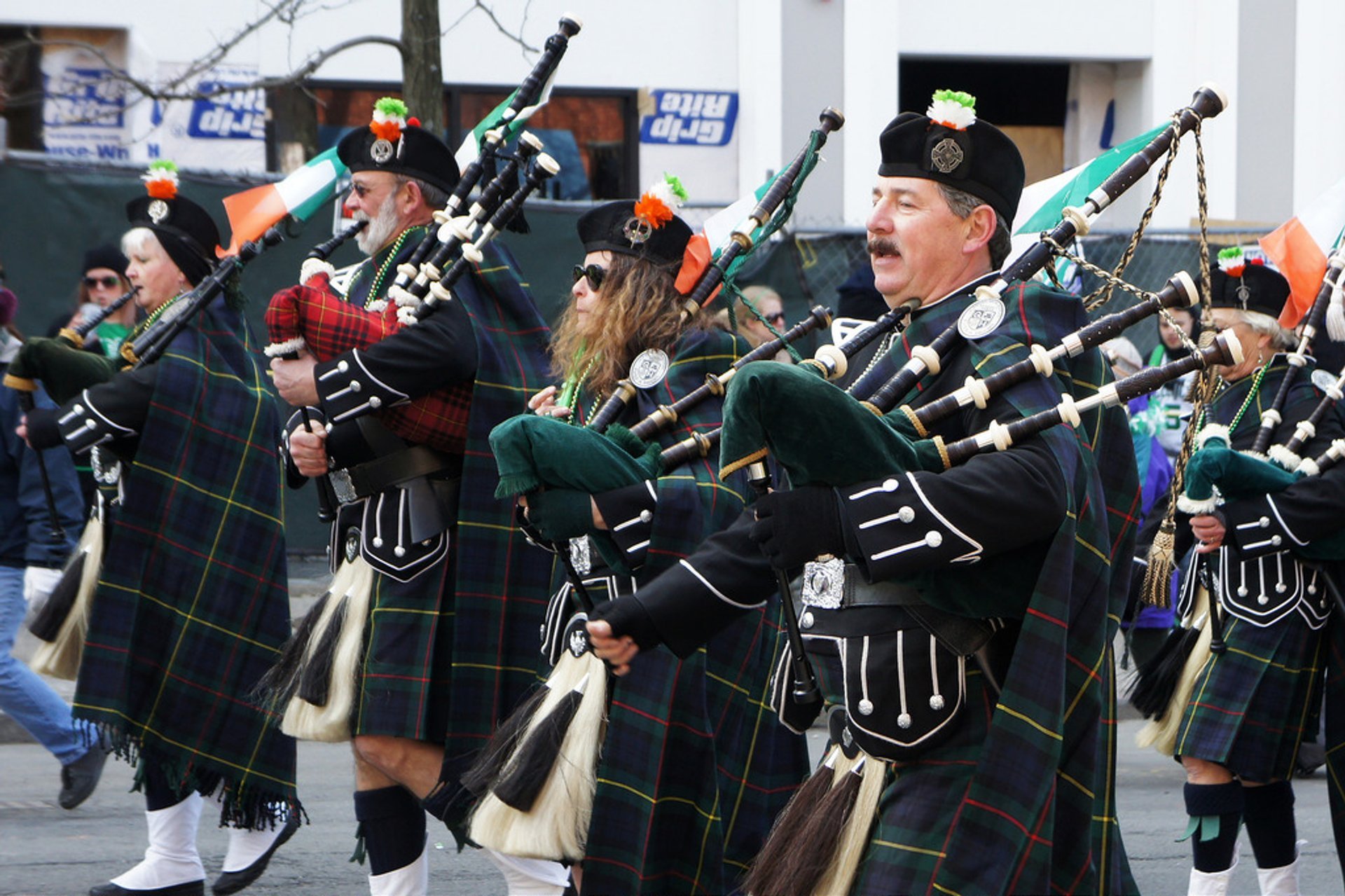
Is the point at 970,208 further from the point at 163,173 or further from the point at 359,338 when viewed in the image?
the point at 163,173

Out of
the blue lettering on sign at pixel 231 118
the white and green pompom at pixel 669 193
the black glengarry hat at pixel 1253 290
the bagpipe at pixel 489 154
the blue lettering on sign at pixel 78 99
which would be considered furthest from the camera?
the blue lettering on sign at pixel 231 118

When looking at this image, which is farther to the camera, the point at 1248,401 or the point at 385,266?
the point at 1248,401

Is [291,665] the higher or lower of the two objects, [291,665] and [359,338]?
the lower

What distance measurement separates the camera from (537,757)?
168 inches

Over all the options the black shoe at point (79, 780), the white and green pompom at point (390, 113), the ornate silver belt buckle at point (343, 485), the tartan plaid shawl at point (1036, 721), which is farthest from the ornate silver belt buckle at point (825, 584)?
the black shoe at point (79, 780)

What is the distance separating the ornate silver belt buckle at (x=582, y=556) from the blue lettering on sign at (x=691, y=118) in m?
9.95

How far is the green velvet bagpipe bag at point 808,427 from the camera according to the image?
2785mm

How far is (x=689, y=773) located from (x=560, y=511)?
71 centimetres

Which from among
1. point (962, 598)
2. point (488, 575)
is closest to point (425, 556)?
point (488, 575)

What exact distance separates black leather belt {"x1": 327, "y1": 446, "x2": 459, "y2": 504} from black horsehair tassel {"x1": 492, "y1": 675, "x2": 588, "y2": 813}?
2.68 ft

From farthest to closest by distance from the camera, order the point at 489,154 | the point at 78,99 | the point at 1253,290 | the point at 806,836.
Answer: the point at 78,99, the point at 1253,290, the point at 489,154, the point at 806,836

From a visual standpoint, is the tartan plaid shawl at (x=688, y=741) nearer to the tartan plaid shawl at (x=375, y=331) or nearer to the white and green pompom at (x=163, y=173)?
the tartan plaid shawl at (x=375, y=331)

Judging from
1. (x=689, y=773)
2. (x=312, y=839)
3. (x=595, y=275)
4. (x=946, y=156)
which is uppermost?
(x=946, y=156)

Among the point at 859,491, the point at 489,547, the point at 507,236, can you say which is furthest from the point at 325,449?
the point at 507,236
